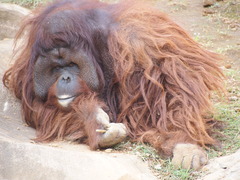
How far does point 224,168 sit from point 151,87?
856 mm

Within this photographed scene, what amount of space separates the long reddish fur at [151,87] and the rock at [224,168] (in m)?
0.31

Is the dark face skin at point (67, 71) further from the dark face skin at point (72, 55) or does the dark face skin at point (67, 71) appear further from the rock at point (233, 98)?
the rock at point (233, 98)

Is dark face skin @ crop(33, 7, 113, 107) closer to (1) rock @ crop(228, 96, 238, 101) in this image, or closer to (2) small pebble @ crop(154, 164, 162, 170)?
(2) small pebble @ crop(154, 164, 162, 170)

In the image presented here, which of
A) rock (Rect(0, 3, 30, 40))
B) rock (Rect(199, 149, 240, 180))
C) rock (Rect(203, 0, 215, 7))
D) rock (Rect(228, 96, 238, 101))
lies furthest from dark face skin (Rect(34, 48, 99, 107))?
rock (Rect(203, 0, 215, 7))

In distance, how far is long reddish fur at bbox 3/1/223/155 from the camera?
3.05 meters

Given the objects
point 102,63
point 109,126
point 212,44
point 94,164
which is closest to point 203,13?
point 212,44

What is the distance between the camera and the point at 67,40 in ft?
10.4

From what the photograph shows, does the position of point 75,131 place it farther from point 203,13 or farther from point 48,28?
point 203,13

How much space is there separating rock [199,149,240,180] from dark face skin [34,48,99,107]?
981mm

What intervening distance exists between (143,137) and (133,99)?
0.28 m

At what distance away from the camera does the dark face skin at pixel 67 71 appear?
3182 mm

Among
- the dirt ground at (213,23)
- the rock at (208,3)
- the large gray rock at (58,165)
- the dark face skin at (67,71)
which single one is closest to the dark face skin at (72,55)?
the dark face skin at (67,71)

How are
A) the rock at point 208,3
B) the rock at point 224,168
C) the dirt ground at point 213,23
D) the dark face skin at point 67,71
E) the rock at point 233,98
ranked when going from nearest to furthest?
the rock at point 224,168
the dark face skin at point 67,71
the rock at point 233,98
the dirt ground at point 213,23
the rock at point 208,3

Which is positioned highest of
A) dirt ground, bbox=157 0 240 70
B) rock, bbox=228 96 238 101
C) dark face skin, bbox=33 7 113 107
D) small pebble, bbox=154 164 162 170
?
dark face skin, bbox=33 7 113 107
